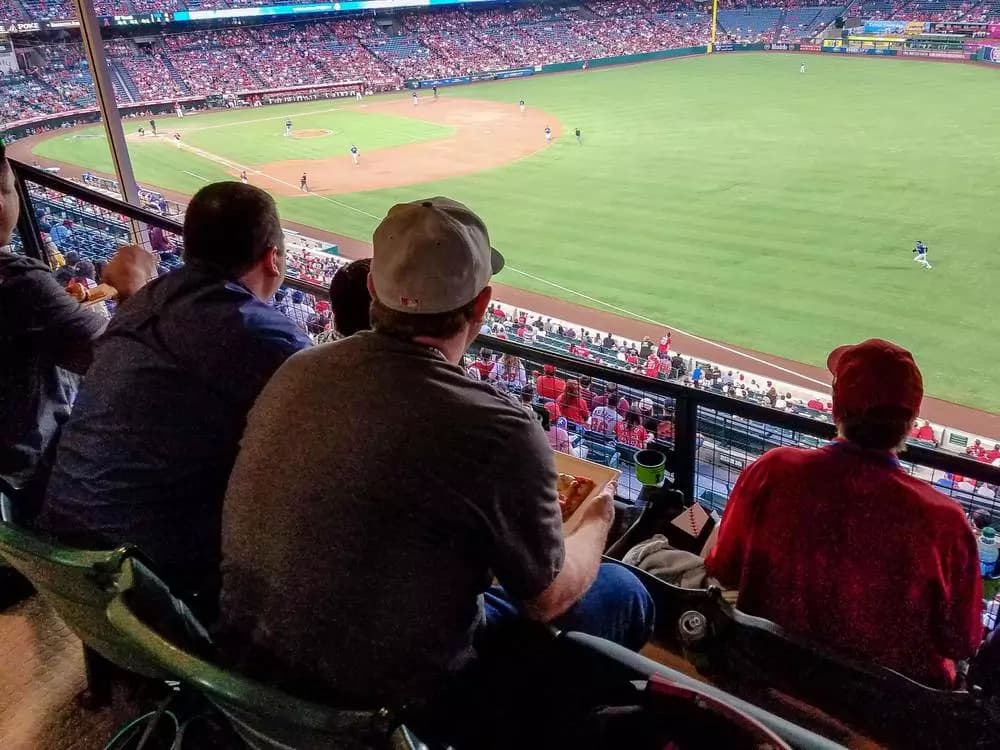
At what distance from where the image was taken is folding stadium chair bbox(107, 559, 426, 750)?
2.62 feet

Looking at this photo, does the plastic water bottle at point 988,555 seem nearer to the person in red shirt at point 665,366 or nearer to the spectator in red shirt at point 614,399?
the spectator in red shirt at point 614,399

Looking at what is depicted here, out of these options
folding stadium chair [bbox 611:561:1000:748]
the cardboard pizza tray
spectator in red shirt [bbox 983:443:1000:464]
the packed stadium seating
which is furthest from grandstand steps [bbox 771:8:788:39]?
folding stadium chair [bbox 611:561:1000:748]

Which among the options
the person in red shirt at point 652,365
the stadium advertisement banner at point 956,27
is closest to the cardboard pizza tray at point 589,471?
the person in red shirt at point 652,365

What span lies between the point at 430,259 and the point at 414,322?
0.09 meters

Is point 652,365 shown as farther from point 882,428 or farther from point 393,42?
point 393,42

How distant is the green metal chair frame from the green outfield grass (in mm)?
9568

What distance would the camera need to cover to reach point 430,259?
114 cm

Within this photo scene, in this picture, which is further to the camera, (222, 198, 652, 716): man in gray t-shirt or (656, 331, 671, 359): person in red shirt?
(656, 331, 671, 359): person in red shirt

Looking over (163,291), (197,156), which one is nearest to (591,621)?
(163,291)

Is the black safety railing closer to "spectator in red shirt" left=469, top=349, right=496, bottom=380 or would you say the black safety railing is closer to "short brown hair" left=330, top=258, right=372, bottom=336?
"spectator in red shirt" left=469, top=349, right=496, bottom=380

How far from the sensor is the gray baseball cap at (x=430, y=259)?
3.69ft

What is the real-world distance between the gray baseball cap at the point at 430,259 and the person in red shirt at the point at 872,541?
0.64 metres

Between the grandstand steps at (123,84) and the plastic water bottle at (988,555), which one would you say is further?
the grandstand steps at (123,84)

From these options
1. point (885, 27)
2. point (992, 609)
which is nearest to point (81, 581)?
point (992, 609)
